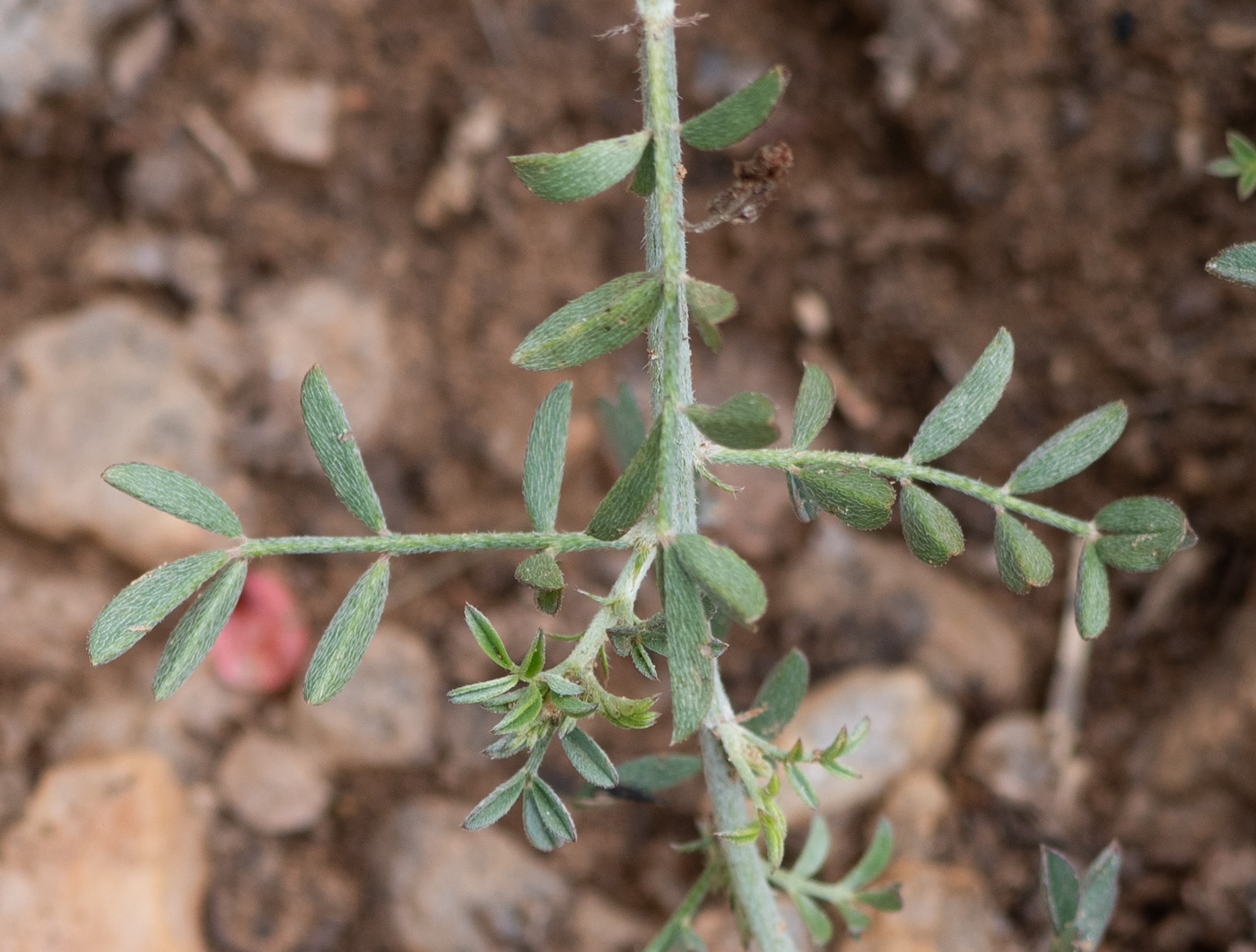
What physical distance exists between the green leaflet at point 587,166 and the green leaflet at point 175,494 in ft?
1.90

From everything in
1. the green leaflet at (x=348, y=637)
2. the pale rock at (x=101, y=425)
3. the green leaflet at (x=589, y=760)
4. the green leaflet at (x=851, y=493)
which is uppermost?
the green leaflet at (x=851, y=493)

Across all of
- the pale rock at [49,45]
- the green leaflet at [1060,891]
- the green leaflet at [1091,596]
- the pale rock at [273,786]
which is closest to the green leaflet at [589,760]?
the green leaflet at [1091,596]

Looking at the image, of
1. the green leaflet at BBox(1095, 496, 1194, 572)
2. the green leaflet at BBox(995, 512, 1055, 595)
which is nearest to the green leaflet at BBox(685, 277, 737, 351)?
the green leaflet at BBox(995, 512, 1055, 595)

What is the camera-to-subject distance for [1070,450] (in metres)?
1.42

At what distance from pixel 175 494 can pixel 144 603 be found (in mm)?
146

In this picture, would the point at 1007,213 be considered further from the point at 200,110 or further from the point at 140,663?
the point at 140,663

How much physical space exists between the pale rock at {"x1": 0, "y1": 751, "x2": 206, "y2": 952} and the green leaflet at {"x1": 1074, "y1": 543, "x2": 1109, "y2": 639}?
220cm

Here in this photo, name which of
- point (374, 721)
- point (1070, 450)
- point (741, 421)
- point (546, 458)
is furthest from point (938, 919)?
point (741, 421)

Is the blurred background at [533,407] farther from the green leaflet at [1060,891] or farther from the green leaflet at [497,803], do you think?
the green leaflet at [497,803]

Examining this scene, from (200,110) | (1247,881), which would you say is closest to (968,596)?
(1247,881)

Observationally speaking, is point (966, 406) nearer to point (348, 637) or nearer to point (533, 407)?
point (348, 637)

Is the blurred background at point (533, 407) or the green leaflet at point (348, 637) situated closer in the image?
the green leaflet at point (348, 637)

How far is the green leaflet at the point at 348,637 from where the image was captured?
4.19ft

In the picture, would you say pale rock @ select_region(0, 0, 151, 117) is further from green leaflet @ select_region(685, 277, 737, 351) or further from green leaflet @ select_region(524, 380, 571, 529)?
green leaflet @ select_region(685, 277, 737, 351)
